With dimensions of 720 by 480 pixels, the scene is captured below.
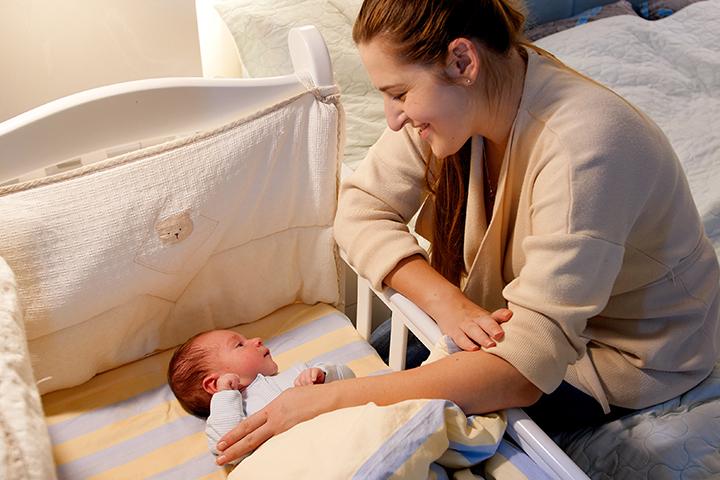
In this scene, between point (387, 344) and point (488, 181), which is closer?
point (488, 181)

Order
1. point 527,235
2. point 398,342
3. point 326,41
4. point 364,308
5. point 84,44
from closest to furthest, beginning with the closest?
point 527,235
point 398,342
point 364,308
point 84,44
point 326,41

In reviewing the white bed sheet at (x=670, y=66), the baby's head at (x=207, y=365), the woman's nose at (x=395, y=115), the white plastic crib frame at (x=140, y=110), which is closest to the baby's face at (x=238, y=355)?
the baby's head at (x=207, y=365)

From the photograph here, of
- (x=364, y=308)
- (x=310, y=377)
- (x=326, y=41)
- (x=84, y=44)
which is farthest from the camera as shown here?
(x=326, y=41)

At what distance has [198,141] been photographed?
3.65 feet

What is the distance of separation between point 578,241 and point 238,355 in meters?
0.56

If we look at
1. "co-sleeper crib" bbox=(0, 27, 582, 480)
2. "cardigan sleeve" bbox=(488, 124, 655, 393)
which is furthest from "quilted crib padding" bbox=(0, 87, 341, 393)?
"cardigan sleeve" bbox=(488, 124, 655, 393)

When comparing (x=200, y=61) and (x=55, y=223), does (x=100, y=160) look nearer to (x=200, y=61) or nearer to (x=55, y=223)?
(x=55, y=223)

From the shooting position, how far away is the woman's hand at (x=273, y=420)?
0.89 metres

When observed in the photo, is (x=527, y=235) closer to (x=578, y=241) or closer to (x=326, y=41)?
(x=578, y=241)

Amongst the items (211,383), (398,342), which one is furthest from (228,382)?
(398,342)

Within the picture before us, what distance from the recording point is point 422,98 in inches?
33.8

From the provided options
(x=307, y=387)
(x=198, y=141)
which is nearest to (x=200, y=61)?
(x=198, y=141)

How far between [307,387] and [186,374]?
0.86 ft

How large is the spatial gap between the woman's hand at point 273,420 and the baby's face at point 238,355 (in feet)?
0.53
